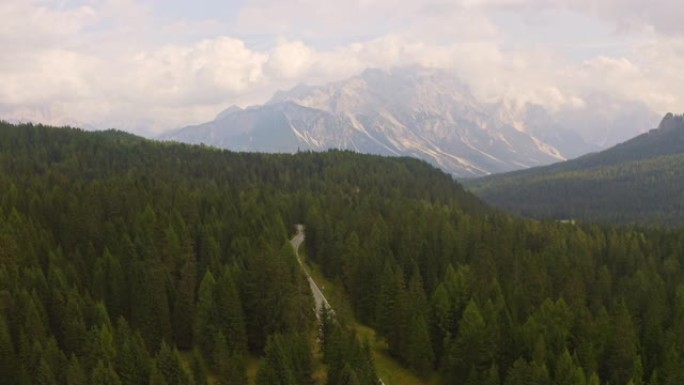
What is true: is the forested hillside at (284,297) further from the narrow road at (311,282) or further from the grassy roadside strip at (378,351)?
the narrow road at (311,282)

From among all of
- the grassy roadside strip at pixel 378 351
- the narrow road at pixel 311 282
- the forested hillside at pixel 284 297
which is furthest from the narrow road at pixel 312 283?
the forested hillside at pixel 284 297

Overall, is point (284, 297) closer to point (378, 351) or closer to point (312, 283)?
point (378, 351)

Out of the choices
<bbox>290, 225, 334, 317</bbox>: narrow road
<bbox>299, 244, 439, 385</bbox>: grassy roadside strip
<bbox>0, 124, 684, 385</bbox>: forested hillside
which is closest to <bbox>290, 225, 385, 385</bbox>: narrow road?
<bbox>290, 225, 334, 317</bbox>: narrow road

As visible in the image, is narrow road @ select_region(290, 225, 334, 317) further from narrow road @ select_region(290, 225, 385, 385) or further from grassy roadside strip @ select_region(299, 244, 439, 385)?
grassy roadside strip @ select_region(299, 244, 439, 385)

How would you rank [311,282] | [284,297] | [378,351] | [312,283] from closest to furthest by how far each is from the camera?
[284,297] → [378,351] → [312,283] → [311,282]

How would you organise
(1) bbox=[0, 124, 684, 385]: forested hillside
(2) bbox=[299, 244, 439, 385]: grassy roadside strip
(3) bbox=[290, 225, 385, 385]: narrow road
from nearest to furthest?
(1) bbox=[0, 124, 684, 385]: forested hillside
(2) bbox=[299, 244, 439, 385]: grassy roadside strip
(3) bbox=[290, 225, 385, 385]: narrow road

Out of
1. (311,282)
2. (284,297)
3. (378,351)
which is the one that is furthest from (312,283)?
(284,297)

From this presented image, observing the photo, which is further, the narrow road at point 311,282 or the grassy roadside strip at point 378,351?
the narrow road at point 311,282

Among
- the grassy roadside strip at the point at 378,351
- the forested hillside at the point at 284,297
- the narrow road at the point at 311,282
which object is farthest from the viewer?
the narrow road at the point at 311,282

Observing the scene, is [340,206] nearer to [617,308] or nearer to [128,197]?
[128,197]
